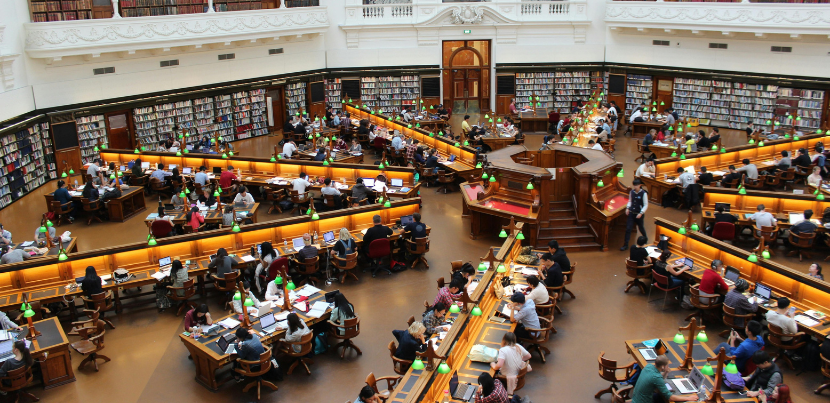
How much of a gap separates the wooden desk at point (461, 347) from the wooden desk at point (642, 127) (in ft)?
43.6

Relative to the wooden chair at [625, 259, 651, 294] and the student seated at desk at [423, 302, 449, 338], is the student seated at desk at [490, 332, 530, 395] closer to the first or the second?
the student seated at desk at [423, 302, 449, 338]

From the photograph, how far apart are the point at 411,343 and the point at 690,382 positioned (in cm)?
329

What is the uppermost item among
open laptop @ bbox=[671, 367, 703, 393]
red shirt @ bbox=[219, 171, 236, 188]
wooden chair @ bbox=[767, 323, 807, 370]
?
red shirt @ bbox=[219, 171, 236, 188]

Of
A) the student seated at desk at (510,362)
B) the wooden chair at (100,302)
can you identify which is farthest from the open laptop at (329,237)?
the student seated at desk at (510,362)

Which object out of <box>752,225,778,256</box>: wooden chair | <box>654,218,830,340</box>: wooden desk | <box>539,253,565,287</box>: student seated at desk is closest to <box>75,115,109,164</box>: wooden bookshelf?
<box>539,253,565,287</box>: student seated at desk

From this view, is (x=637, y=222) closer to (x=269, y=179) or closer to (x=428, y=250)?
(x=428, y=250)

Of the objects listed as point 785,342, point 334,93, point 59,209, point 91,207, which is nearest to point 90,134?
point 59,209

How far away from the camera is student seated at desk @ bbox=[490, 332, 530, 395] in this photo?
748cm

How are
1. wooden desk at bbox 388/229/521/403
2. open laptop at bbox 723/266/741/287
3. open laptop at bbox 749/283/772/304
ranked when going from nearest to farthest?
1. wooden desk at bbox 388/229/521/403
2. open laptop at bbox 749/283/772/304
3. open laptop at bbox 723/266/741/287

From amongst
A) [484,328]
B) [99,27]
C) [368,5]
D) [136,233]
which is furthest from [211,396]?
[368,5]

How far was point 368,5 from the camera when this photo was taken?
24.2m

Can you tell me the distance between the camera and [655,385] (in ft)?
22.7

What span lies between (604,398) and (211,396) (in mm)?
5105

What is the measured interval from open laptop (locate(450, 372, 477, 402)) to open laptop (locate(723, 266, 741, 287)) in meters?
4.95
